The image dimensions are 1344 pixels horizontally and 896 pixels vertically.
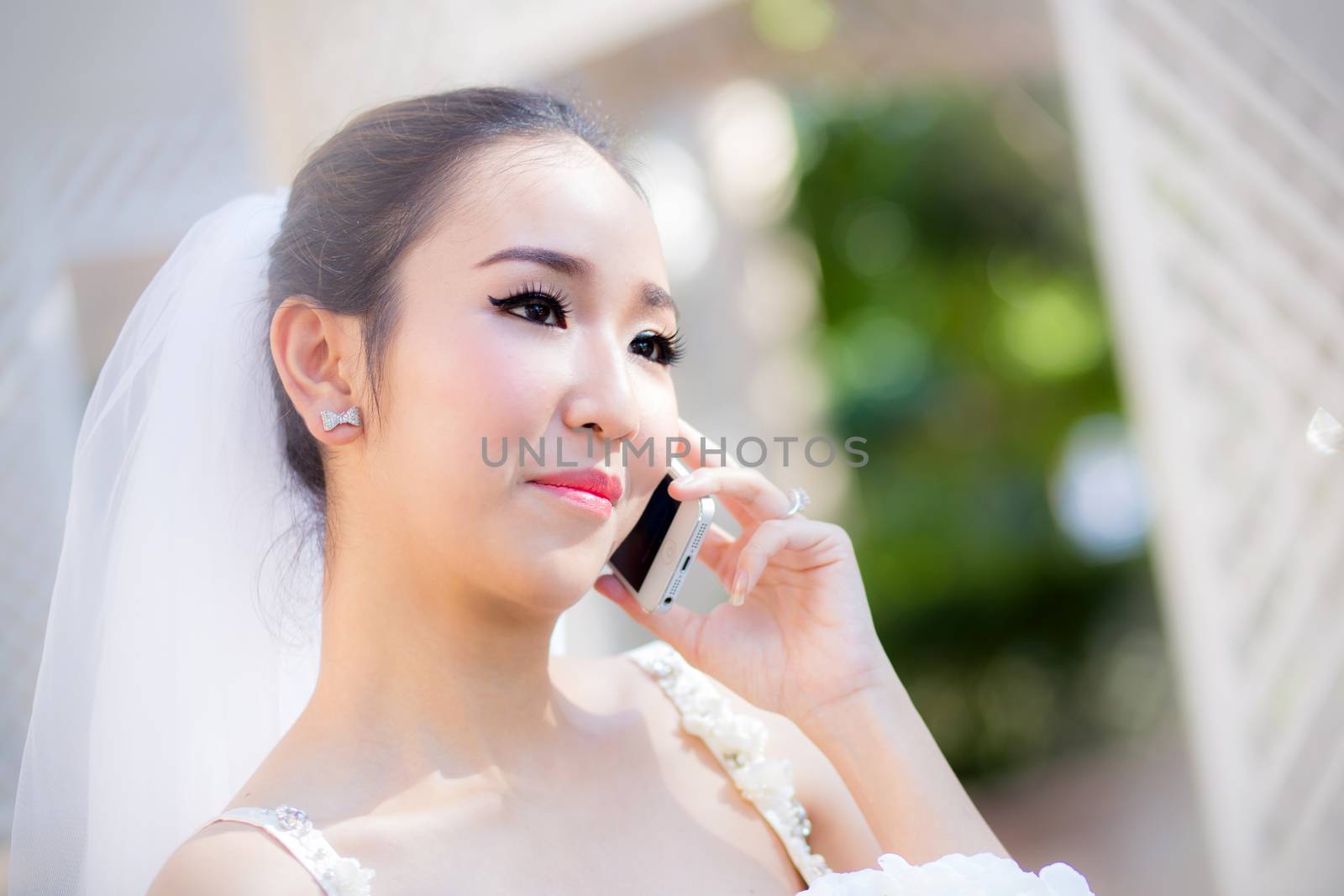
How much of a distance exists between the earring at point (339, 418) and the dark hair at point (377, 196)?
50 millimetres

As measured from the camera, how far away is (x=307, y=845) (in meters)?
1.33

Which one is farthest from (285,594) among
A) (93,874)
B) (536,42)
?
(536,42)

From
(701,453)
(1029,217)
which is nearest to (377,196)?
(701,453)

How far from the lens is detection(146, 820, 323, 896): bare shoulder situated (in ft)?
4.17

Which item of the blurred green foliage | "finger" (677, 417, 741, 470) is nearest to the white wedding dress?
"finger" (677, 417, 741, 470)

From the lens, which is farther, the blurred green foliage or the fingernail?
the blurred green foliage

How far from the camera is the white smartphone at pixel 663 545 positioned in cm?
163

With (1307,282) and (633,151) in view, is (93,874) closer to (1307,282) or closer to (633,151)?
(633,151)

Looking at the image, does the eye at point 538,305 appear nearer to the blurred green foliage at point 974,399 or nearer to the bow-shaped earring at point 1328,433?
the bow-shaped earring at point 1328,433

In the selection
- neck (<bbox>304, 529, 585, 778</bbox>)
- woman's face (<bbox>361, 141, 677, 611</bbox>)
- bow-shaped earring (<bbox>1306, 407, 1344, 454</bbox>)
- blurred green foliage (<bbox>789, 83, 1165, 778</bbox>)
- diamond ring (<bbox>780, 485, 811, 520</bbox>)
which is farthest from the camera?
blurred green foliage (<bbox>789, 83, 1165, 778</bbox>)

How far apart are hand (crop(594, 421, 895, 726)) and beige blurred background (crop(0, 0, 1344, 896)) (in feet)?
2.24

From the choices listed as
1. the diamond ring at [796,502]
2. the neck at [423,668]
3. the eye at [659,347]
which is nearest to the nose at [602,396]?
Answer: the eye at [659,347]

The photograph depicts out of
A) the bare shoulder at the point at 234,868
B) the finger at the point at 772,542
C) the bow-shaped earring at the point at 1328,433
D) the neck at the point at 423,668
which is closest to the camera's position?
the bare shoulder at the point at 234,868

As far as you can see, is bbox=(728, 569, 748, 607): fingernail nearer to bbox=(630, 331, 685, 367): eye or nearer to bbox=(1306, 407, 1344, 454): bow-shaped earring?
bbox=(630, 331, 685, 367): eye
